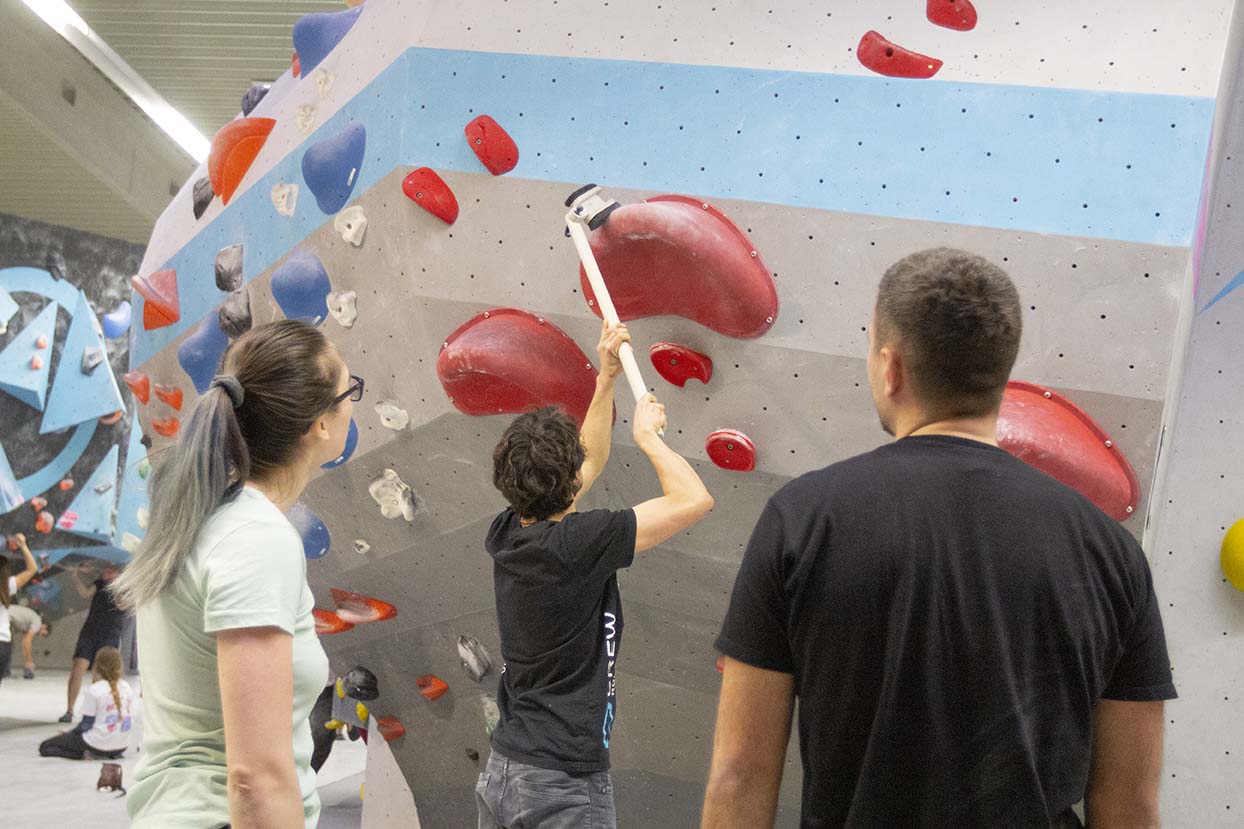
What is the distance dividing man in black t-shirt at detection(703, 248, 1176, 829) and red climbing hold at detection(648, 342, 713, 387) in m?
1.05

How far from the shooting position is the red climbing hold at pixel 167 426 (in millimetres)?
3818

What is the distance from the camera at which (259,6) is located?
29.1 feet

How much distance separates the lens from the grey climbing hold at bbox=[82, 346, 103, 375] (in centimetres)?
1098

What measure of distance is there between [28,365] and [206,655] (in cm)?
1017

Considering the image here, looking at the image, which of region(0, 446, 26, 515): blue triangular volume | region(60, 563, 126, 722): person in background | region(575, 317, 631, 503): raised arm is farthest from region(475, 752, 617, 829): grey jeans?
region(0, 446, 26, 515): blue triangular volume

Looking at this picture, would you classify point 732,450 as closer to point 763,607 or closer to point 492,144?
point 492,144

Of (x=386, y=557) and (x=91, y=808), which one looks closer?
(x=386, y=557)

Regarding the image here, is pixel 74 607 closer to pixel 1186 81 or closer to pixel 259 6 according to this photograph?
pixel 259 6

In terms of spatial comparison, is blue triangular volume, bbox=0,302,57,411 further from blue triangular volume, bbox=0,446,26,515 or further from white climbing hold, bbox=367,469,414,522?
white climbing hold, bbox=367,469,414,522

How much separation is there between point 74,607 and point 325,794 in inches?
329

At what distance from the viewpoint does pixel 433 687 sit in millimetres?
3334

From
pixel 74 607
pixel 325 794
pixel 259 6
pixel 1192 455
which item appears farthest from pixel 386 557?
pixel 74 607

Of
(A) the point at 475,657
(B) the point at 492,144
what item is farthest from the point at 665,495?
(A) the point at 475,657

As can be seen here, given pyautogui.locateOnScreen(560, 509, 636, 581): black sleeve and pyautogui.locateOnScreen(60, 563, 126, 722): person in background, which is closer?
pyautogui.locateOnScreen(560, 509, 636, 581): black sleeve
